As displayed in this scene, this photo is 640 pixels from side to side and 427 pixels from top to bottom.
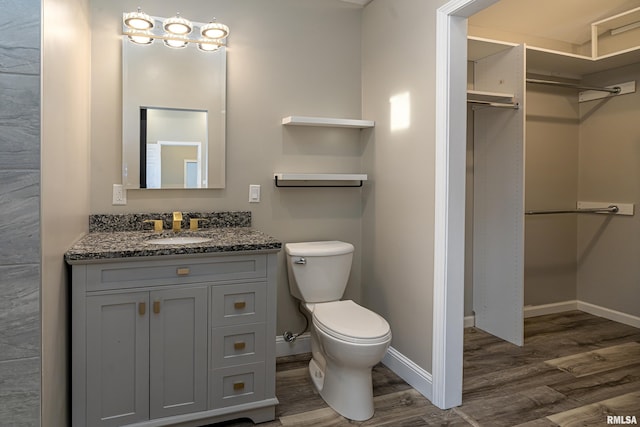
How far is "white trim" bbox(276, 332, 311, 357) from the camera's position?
280cm

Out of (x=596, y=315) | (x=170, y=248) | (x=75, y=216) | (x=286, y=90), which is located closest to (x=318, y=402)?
(x=170, y=248)

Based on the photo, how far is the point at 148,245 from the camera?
6.19 ft

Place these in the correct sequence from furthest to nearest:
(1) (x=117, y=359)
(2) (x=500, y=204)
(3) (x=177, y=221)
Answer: (2) (x=500, y=204) → (3) (x=177, y=221) → (1) (x=117, y=359)

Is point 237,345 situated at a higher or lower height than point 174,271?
lower

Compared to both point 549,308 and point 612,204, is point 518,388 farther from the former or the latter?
point 612,204

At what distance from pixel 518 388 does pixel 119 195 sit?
2.50m

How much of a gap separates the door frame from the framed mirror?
1.28 metres

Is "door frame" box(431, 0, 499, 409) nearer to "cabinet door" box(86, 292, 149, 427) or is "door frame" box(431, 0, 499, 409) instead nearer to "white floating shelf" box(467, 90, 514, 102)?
"white floating shelf" box(467, 90, 514, 102)

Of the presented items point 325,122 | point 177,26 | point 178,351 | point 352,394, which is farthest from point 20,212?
point 325,122

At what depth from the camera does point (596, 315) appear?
365cm

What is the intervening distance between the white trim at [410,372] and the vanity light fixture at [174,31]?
2.15m

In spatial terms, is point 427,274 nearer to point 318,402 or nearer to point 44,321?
point 318,402

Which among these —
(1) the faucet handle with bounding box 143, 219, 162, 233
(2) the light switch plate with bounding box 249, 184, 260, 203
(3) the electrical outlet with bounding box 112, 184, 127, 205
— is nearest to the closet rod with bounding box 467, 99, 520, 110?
(2) the light switch plate with bounding box 249, 184, 260, 203

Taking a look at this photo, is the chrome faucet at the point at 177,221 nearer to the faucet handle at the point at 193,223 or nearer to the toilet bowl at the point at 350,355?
the faucet handle at the point at 193,223
